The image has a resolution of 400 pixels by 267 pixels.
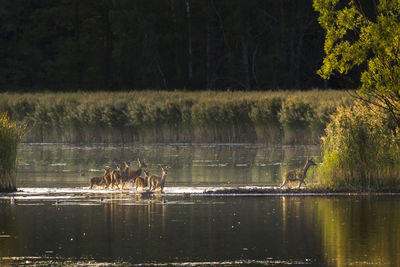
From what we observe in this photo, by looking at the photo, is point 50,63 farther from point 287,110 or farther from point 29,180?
point 29,180

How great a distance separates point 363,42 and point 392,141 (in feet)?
8.32

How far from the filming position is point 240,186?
2316 cm

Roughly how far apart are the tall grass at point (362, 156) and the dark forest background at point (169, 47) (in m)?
43.6

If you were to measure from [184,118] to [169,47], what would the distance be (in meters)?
30.6

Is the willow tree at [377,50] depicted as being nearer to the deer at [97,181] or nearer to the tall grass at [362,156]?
the tall grass at [362,156]

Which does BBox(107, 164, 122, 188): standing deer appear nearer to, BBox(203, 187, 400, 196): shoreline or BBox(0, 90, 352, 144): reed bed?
BBox(203, 187, 400, 196): shoreline

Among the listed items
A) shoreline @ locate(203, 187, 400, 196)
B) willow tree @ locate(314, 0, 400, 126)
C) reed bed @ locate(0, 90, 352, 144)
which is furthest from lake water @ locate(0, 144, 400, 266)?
reed bed @ locate(0, 90, 352, 144)

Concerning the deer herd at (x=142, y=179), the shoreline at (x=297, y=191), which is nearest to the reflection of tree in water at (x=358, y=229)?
the shoreline at (x=297, y=191)

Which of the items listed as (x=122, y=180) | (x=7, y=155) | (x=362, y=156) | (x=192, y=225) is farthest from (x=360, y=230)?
(x=7, y=155)

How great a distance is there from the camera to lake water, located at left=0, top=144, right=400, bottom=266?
13609 mm

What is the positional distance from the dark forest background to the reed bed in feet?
75.6

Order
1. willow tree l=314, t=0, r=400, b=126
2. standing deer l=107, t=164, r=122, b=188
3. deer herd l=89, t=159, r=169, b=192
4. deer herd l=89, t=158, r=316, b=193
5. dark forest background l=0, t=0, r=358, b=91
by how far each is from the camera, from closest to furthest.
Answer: deer herd l=89, t=158, r=316, b=193 → deer herd l=89, t=159, r=169, b=192 → willow tree l=314, t=0, r=400, b=126 → standing deer l=107, t=164, r=122, b=188 → dark forest background l=0, t=0, r=358, b=91

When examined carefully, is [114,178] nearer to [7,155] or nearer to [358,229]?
[7,155]

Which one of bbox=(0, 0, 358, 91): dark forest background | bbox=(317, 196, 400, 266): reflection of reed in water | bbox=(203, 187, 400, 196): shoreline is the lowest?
bbox=(317, 196, 400, 266): reflection of reed in water
